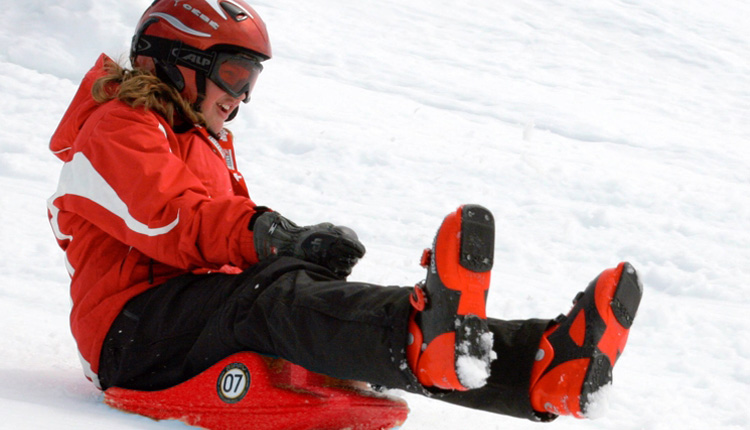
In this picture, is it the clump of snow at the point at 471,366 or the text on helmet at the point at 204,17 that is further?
the text on helmet at the point at 204,17

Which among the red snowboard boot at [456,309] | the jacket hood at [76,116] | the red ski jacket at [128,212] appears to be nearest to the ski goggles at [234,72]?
the red ski jacket at [128,212]

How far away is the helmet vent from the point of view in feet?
9.35

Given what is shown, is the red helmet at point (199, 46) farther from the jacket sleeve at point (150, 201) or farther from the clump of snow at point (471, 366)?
the clump of snow at point (471, 366)

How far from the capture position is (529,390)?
2.00 m

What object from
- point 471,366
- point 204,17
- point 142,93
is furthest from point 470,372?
point 204,17

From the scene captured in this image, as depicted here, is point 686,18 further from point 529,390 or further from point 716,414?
point 529,390

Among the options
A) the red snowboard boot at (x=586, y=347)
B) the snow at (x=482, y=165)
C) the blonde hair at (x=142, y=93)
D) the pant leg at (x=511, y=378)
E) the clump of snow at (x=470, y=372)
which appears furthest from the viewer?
the snow at (x=482, y=165)

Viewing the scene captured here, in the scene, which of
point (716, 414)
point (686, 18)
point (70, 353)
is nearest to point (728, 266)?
point (716, 414)

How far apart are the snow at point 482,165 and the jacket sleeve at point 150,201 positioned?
0.50 metres

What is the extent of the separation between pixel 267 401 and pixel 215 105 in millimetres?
1158

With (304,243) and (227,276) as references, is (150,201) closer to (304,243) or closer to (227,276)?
(227,276)

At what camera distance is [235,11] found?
113 inches

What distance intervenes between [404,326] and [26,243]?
2951 millimetres

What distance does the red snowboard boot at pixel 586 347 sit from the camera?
6.16 feet
